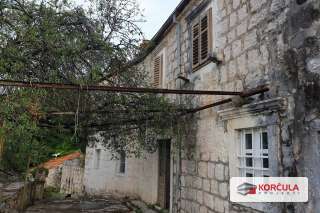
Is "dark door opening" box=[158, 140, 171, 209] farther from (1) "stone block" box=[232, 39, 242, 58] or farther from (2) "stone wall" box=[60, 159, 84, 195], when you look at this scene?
(2) "stone wall" box=[60, 159, 84, 195]

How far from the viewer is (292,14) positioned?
411 cm

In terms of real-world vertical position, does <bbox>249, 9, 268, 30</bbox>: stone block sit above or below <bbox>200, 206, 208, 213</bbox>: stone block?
above

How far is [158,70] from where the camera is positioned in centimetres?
961

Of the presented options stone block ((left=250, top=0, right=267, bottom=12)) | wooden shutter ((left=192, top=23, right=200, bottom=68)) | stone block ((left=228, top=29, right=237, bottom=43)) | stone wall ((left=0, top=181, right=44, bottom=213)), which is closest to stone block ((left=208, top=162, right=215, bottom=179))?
wooden shutter ((left=192, top=23, right=200, bottom=68))

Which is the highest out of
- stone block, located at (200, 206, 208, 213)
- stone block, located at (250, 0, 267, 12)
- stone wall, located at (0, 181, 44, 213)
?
stone block, located at (250, 0, 267, 12)

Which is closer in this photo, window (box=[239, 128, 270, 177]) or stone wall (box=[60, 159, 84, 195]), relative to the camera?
window (box=[239, 128, 270, 177])

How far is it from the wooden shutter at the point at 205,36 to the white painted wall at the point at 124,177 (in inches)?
173

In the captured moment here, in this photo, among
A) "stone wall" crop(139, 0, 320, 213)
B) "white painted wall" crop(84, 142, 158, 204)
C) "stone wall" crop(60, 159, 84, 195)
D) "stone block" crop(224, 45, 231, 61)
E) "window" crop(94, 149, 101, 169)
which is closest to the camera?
"stone wall" crop(139, 0, 320, 213)

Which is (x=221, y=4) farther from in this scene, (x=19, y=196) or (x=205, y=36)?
(x=19, y=196)

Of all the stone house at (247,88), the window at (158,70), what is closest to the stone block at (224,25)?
the stone house at (247,88)

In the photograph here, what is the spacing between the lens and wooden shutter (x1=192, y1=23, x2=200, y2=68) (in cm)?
685

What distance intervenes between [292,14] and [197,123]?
3.20 metres

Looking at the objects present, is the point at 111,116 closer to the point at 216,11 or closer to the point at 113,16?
the point at 113,16

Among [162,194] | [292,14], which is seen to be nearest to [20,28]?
[292,14]
